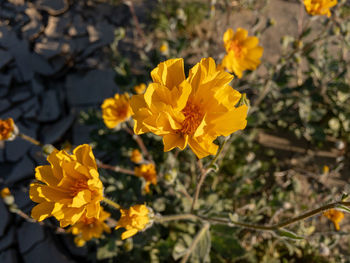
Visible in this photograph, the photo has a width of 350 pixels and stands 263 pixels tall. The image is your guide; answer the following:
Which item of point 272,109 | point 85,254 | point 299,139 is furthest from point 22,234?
point 299,139

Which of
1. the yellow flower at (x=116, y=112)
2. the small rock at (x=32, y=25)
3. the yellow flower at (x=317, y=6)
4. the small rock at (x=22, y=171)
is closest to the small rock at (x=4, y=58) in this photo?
the small rock at (x=32, y=25)

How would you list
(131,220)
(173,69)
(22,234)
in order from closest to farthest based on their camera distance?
(173,69) < (131,220) < (22,234)

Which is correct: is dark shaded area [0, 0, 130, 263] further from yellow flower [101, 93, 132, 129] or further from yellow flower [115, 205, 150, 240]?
yellow flower [115, 205, 150, 240]

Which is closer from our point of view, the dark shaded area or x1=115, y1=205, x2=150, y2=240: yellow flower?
x1=115, y1=205, x2=150, y2=240: yellow flower

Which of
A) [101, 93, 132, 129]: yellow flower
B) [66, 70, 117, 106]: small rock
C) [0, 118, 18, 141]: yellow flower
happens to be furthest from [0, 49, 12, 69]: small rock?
[101, 93, 132, 129]: yellow flower

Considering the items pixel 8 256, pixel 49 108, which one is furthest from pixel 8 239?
pixel 49 108

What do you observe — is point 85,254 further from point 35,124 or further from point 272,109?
point 272,109

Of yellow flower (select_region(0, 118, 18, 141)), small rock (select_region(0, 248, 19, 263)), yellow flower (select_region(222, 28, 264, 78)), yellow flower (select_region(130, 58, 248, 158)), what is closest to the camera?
yellow flower (select_region(130, 58, 248, 158))

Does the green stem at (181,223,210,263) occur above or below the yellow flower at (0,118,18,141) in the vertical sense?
below
